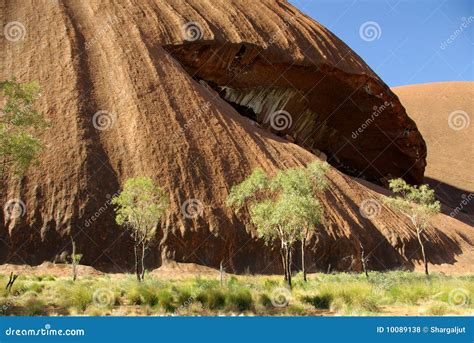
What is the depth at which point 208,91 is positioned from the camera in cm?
3803

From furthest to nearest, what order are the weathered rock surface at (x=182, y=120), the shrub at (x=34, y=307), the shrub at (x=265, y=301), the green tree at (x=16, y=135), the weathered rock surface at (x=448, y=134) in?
the weathered rock surface at (x=448, y=134)
the weathered rock surface at (x=182, y=120)
the green tree at (x=16, y=135)
the shrub at (x=265, y=301)
the shrub at (x=34, y=307)

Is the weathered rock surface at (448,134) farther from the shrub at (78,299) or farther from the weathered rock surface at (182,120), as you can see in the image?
the shrub at (78,299)

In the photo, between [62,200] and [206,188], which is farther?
[206,188]

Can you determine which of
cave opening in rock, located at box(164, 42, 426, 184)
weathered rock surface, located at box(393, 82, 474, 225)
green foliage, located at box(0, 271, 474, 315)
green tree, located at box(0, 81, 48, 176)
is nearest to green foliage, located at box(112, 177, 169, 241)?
green foliage, located at box(0, 271, 474, 315)

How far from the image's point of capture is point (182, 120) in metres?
31.8

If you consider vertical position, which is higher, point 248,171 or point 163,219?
point 248,171

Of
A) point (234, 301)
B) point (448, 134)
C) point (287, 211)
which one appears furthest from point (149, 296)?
point (448, 134)

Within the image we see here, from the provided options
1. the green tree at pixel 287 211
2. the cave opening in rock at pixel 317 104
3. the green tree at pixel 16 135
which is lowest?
the green tree at pixel 287 211

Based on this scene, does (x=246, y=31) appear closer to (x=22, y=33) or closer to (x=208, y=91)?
(x=208, y=91)

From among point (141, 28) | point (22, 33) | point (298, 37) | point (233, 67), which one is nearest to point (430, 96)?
point (298, 37)

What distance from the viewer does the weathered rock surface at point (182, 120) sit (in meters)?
25.6

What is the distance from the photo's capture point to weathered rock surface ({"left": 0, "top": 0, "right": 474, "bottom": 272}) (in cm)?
2564

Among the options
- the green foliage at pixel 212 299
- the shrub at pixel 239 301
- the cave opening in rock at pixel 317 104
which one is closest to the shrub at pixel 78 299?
the green foliage at pixel 212 299

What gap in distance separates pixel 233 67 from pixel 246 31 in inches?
143
